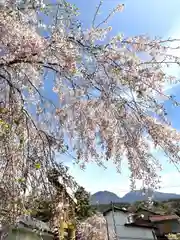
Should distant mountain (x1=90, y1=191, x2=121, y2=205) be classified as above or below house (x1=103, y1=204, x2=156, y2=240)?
above

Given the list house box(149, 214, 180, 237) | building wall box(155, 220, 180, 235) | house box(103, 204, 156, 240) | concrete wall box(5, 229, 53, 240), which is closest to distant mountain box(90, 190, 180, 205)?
house box(103, 204, 156, 240)

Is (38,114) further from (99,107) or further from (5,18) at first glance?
(5,18)

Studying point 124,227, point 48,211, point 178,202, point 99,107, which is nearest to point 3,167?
point 48,211

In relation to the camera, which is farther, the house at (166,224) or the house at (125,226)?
the house at (166,224)

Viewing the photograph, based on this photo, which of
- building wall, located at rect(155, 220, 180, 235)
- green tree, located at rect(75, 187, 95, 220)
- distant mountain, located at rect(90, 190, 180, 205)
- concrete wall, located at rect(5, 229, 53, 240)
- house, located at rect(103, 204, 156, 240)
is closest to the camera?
distant mountain, located at rect(90, 190, 180, 205)

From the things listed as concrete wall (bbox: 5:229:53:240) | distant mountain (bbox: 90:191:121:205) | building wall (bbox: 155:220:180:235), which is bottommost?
concrete wall (bbox: 5:229:53:240)

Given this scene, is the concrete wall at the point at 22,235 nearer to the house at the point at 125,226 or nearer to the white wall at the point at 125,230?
the house at the point at 125,226

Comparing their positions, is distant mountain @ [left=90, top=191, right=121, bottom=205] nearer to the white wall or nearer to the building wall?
the white wall

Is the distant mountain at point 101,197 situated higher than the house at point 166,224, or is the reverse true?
the distant mountain at point 101,197

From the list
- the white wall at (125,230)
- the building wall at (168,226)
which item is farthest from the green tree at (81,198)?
the building wall at (168,226)

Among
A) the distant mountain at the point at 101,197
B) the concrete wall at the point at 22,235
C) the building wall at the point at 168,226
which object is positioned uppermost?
the distant mountain at the point at 101,197

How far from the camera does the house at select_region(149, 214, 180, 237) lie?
28266mm

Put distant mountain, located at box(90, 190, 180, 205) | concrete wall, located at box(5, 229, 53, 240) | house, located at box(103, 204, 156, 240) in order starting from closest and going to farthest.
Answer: distant mountain, located at box(90, 190, 180, 205)
concrete wall, located at box(5, 229, 53, 240)
house, located at box(103, 204, 156, 240)

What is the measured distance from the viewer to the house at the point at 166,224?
28266 millimetres
